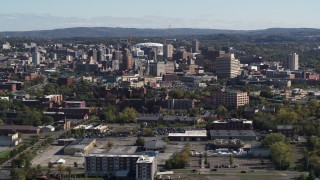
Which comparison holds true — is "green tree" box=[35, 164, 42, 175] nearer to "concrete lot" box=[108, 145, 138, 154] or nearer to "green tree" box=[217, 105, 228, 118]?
"concrete lot" box=[108, 145, 138, 154]

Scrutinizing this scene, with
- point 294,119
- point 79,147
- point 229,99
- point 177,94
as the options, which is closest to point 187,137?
point 79,147

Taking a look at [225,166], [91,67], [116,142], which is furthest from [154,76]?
[225,166]

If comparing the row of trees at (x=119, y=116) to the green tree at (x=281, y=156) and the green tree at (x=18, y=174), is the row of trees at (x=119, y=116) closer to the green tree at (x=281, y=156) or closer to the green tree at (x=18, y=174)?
the green tree at (x=281, y=156)

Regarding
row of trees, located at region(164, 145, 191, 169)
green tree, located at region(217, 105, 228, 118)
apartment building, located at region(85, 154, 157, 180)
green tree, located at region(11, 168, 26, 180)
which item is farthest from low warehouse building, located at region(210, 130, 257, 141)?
green tree, located at region(11, 168, 26, 180)

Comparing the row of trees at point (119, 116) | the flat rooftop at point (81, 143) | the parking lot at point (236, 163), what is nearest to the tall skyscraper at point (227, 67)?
the row of trees at point (119, 116)

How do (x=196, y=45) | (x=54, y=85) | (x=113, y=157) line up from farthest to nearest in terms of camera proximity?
(x=196, y=45) → (x=54, y=85) → (x=113, y=157)

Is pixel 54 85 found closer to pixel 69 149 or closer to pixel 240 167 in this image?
pixel 69 149
